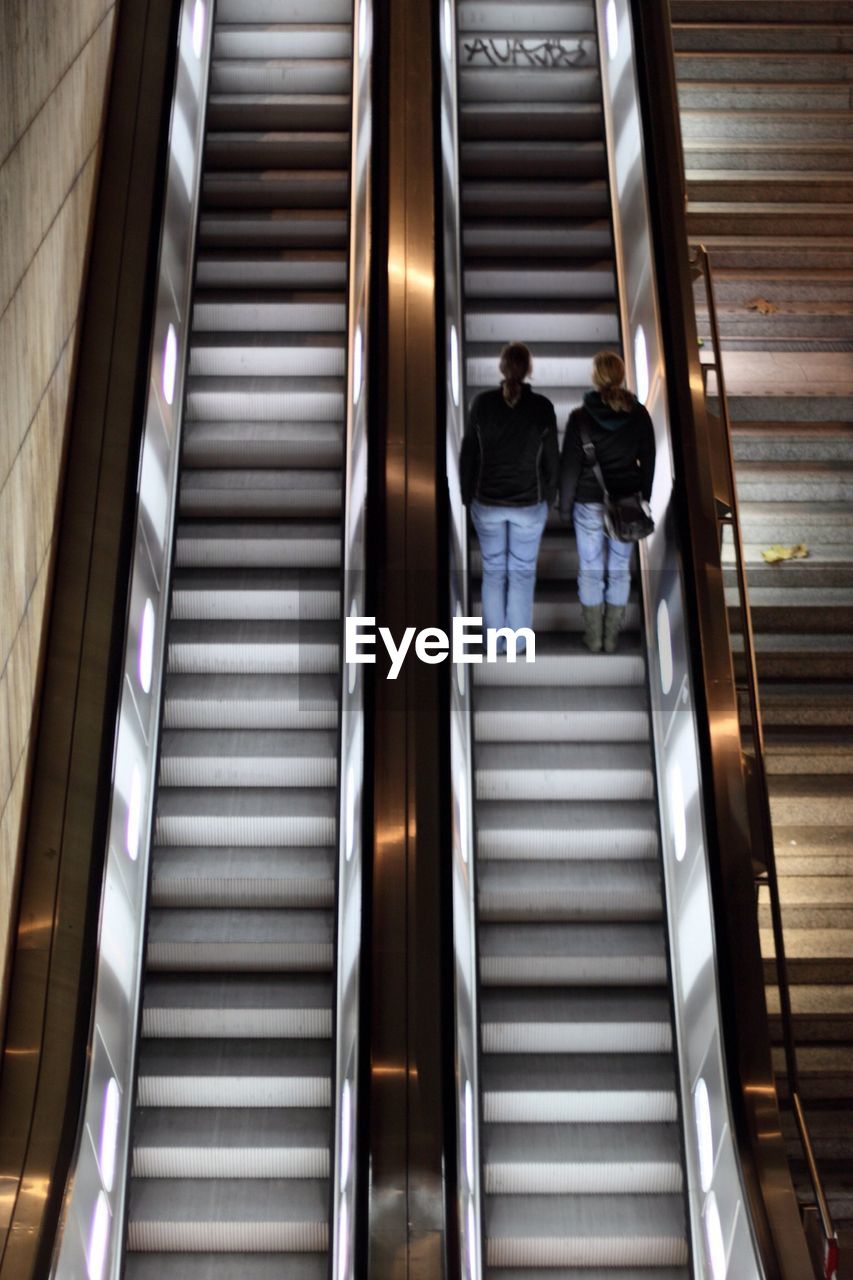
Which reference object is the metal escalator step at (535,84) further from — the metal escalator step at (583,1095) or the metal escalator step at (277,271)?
the metal escalator step at (583,1095)

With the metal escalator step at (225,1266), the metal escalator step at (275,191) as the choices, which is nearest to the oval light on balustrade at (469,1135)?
the metal escalator step at (225,1266)

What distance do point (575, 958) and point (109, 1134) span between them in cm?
194

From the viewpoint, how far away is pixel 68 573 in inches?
195

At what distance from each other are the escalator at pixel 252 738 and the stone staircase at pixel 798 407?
2.80 metres

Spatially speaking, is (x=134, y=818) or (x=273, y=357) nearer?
(x=134, y=818)

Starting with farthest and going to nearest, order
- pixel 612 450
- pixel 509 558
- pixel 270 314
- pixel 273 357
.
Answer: pixel 270 314, pixel 273 357, pixel 509 558, pixel 612 450

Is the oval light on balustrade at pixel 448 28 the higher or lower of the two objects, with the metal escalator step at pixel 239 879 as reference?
higher

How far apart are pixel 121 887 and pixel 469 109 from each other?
5.40 metres

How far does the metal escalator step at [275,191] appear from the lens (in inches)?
295

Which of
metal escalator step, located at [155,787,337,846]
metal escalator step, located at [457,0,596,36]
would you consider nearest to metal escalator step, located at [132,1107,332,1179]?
metal escalator step, located at [155,787,337,846]

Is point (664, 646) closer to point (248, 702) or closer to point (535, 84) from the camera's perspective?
point (248, 702)

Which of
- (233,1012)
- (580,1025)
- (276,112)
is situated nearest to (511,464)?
(580,1025)

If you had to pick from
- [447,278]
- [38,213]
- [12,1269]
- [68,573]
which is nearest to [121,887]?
[68,573]

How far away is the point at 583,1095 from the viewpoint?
17.0ft
